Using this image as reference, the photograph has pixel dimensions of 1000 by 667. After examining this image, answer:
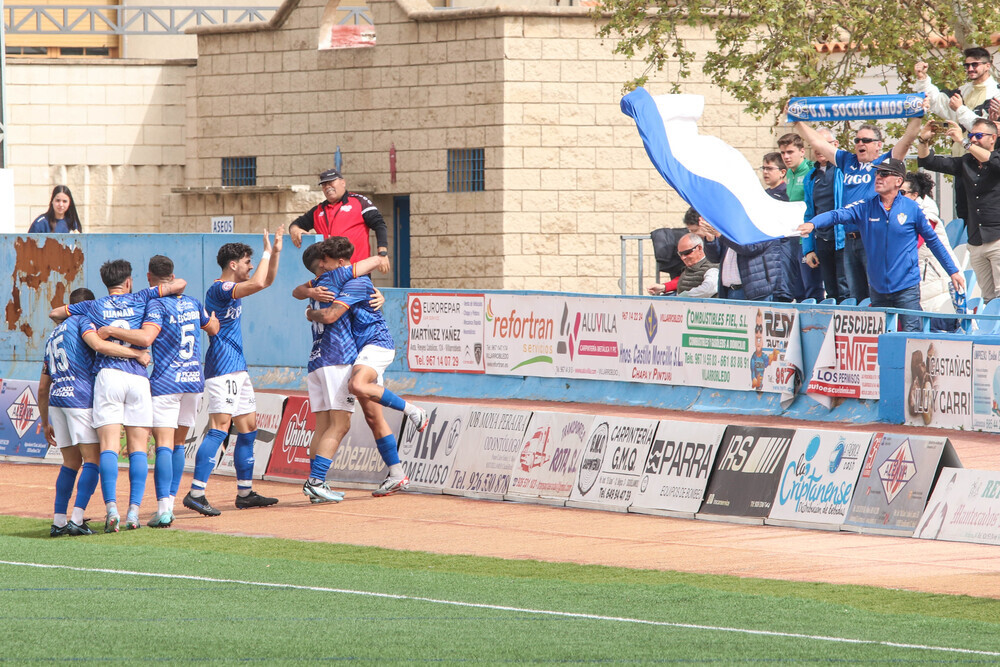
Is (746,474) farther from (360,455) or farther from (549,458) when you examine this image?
(360,455)

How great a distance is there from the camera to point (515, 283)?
27.6 m

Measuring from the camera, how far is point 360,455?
46.8 feet

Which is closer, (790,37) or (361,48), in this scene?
(790,37)

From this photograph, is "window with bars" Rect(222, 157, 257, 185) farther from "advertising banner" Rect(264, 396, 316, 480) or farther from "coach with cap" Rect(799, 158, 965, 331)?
"coach with cap" Rect(799, 158, 965, 331)

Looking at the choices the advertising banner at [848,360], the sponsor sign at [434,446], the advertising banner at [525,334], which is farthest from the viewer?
the advertising banner at [525,334]

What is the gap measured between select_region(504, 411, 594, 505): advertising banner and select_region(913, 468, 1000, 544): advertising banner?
3260mm

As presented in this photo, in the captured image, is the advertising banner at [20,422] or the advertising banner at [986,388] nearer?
the advertising banner at [986,388]

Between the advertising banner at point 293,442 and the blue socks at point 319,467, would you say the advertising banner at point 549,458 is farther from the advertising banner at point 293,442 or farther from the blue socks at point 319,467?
the advertising banner at point 293,442

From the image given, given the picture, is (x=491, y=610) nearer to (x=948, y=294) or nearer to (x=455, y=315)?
(x=948, y=294)

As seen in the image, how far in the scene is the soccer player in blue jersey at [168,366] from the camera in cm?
1173

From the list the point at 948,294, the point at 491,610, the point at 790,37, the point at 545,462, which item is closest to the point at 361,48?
the point at 790,37

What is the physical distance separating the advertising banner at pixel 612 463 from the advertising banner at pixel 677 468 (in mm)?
85

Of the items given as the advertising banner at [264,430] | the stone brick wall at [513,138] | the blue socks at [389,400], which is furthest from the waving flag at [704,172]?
the stone brick wall at [513,138]

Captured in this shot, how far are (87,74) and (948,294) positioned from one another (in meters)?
20.9
